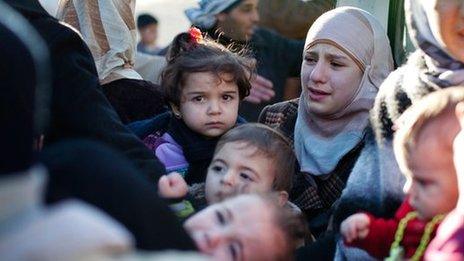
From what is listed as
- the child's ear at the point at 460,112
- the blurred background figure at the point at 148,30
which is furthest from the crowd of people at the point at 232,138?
the blurred background figure at the point at 148,30

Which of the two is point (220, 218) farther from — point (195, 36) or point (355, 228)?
point (195, 36)

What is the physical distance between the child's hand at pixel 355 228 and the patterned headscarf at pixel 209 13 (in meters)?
2.96

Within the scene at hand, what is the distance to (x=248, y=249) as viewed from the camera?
98.8 inches

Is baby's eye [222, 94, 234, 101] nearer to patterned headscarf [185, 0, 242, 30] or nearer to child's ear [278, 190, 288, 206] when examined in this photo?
child's ear [278, 190, 288, 206]

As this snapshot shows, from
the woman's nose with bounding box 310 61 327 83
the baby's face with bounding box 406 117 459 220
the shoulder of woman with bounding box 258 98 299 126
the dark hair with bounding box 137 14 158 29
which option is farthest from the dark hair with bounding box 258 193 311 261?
the dark hair with bounding box 137 14 158 29

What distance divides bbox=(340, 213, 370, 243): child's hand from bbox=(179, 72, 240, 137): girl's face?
138 centimetres

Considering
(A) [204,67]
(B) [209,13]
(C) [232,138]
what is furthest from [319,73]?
(B) [209,13]

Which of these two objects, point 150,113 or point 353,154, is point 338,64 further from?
point 150,113

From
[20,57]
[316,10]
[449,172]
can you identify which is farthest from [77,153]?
[316,10]

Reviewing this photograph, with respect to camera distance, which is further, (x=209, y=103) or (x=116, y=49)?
(x=116, y=49)

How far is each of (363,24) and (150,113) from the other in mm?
1011

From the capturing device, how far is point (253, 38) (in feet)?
19.1

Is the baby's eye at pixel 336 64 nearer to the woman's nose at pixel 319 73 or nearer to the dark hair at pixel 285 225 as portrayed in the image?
the woman's nose at pixel 319 73

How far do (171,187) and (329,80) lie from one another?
1531mm
